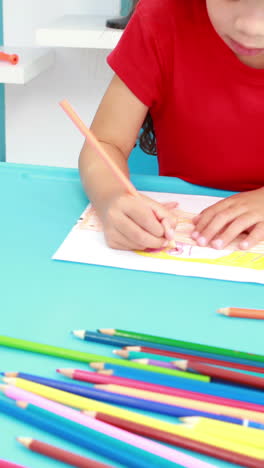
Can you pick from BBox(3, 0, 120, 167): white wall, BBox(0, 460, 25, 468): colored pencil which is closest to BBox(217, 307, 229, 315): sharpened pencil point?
BBox(0, 460, 25, 468): colored pencil

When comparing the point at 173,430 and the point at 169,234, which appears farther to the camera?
the point at 169,234

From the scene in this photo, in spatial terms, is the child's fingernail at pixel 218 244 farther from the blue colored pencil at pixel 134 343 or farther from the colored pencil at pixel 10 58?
the colored pencil at pixel 10 58

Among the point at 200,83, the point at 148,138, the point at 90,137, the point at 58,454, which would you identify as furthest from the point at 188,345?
the point at 148,138

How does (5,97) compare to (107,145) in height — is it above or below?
below

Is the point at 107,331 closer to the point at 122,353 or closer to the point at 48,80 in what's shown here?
the point at 122,353

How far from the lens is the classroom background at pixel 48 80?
1549mm

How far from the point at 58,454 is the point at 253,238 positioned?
34cm

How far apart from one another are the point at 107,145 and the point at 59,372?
1.45ft

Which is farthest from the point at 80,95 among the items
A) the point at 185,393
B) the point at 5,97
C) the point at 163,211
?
the point at 185,393

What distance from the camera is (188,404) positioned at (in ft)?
1.12

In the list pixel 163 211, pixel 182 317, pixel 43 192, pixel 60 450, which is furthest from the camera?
pixel 43 192

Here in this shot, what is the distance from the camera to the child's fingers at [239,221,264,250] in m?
0.58

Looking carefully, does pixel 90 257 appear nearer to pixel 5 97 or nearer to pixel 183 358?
pixel 183 358

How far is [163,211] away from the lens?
0.58m
